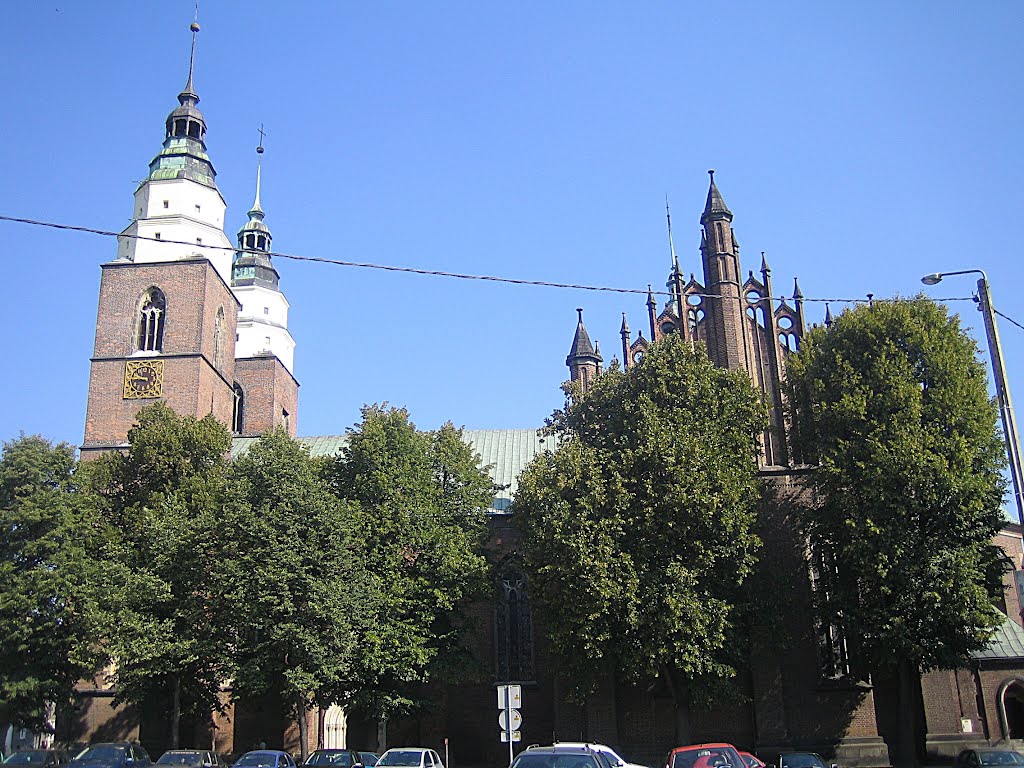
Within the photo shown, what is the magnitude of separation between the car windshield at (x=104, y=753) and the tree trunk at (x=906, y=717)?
23.4 metres

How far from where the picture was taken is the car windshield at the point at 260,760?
25719 mm

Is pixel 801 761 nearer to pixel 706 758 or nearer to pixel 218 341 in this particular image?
pixel 706 758

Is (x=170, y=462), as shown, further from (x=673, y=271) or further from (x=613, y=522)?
(x=673, y=271)

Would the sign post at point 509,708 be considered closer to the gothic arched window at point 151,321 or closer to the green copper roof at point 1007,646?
the green copper roof at point 1007,646

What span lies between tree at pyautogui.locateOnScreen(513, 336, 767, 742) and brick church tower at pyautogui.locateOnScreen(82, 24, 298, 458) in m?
20.9

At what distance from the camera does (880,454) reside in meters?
30.2

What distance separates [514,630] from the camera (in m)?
41.6

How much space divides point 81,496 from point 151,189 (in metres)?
18.3

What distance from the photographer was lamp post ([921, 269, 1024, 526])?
17141 mm

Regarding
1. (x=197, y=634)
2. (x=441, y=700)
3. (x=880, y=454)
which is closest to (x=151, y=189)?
(x=197, y=634)

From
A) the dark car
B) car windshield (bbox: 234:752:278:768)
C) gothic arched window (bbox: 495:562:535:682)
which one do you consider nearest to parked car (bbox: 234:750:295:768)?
car windshield (bbox: 234:752:278:768)

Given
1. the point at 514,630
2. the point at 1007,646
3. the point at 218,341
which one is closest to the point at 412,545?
the point at 514,630

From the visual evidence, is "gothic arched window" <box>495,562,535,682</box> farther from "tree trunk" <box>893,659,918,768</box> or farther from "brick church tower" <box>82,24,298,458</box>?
"brick church tower" <box>82,24,298,458</box>

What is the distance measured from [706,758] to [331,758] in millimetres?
12906
